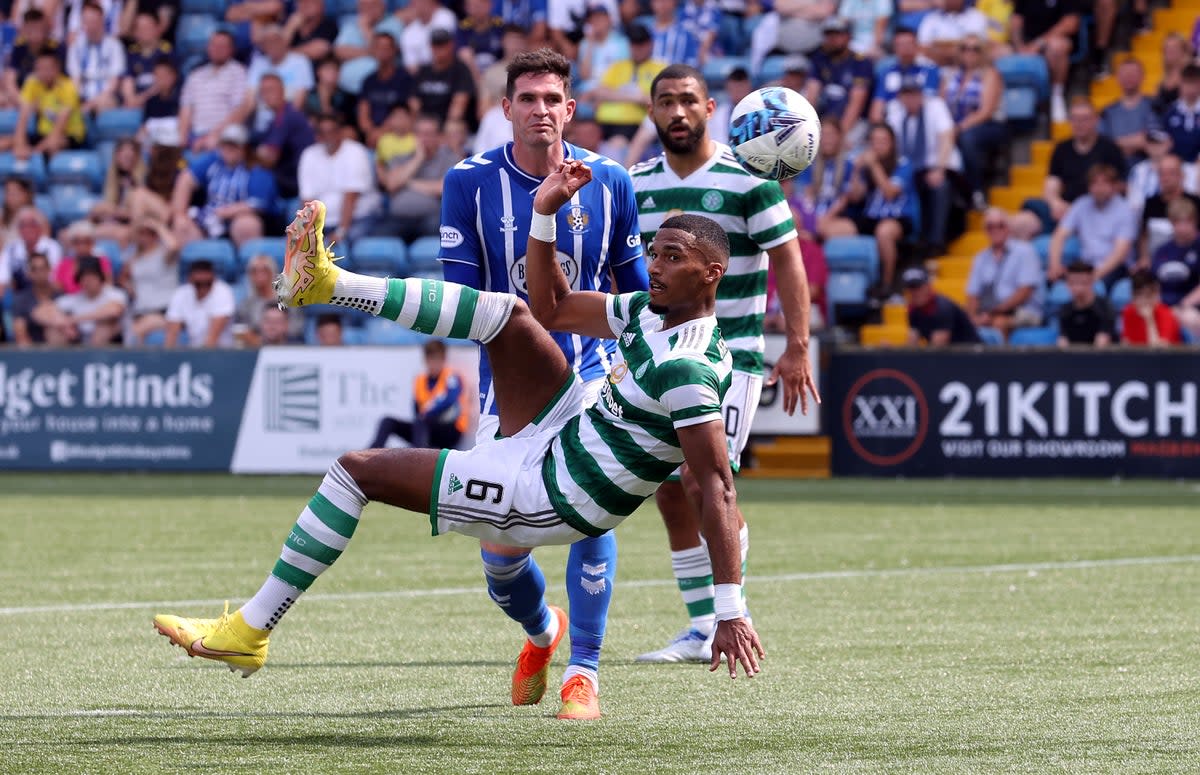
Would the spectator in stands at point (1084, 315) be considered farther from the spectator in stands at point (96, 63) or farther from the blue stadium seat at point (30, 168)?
the blue stadium seat at point (30, 168)

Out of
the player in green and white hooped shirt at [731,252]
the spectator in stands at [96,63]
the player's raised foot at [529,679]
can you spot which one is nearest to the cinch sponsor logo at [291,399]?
the spectator in stands at [96,63]

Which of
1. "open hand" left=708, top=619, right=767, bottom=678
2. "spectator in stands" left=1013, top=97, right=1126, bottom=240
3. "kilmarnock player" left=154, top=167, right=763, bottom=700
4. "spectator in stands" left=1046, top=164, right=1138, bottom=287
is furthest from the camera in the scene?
"spectator in stands" left=1013, top=97, right=1126, bottom=240

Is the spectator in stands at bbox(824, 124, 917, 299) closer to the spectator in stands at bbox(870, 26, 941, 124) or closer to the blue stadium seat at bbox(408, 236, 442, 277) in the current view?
the spectator in stands at bbox(870, 26, 941, 124)

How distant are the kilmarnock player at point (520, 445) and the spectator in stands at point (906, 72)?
14.0 m

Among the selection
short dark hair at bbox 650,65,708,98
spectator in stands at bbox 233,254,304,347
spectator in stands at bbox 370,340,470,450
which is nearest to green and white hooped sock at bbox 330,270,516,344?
short dark hair at bbox 650,65,708,98

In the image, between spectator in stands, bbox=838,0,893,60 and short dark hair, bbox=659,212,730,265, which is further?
spectator in stands, bbox=838,0,893,60

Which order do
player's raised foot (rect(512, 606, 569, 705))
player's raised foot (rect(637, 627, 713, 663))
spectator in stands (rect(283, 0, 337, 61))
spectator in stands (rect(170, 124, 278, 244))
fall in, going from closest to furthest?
player's raised foot (rect(512, 606, 569, 705)) < player's raised foot (rect(637, 627, 713, 663)) < spectator in stands (rect(170, 124, 278, 244)) < spectator in stands (rect(283, 0, 337, 61))

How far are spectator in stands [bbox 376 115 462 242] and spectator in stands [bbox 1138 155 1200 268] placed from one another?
7.28 meters

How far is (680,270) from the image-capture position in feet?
19.1

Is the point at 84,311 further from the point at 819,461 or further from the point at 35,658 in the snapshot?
the point at 35,658

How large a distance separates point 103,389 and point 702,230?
1427 centimetres

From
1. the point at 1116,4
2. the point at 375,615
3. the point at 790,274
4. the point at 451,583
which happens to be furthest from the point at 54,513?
the point at 1116,4

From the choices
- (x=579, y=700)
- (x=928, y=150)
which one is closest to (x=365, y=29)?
(x=928, y=150)

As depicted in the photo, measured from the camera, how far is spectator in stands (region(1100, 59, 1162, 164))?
61.1 feet
